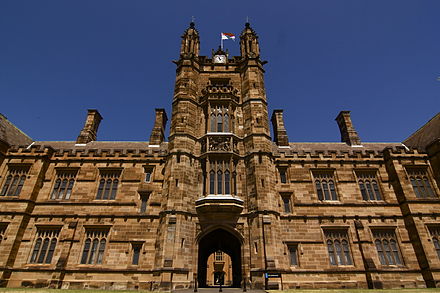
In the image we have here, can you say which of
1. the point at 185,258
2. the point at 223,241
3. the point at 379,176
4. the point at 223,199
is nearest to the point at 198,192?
the point at 223,199

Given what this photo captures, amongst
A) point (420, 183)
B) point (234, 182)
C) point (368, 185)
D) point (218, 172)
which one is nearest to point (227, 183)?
point (234, 182)

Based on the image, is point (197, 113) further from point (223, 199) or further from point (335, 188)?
point (335, 188)

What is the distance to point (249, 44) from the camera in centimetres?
2228

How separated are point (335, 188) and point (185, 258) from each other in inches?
450

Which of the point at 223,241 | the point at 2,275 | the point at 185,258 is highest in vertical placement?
the point at 223,241

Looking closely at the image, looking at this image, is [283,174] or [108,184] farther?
[283,174]

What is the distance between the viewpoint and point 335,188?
17641 millimetres

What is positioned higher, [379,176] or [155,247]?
[379,176]

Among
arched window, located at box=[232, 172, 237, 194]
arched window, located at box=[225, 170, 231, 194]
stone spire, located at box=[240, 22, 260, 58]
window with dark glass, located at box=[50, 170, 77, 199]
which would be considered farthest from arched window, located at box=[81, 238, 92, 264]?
stone spire, located at box=[240, 22, 260, 58]

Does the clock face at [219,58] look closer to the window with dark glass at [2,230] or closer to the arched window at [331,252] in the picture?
the arched window at [331,252]

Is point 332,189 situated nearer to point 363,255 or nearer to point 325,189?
point 325,189

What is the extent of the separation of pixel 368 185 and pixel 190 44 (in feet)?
61.6

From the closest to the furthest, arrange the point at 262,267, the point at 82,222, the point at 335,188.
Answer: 1. the point at 262,267
2. the point at 82,222
3. the point at 335,188

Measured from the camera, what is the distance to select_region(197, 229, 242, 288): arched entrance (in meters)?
16.8
